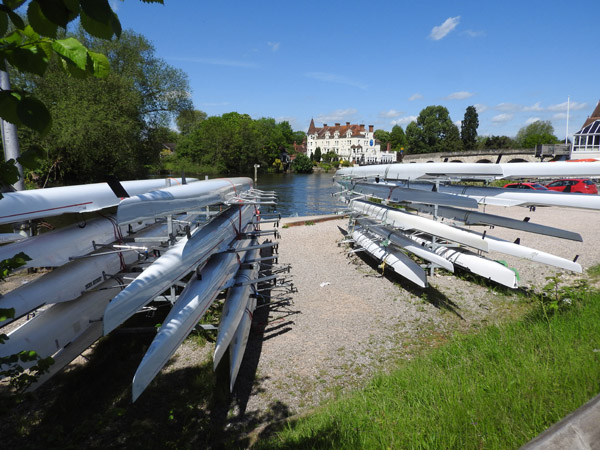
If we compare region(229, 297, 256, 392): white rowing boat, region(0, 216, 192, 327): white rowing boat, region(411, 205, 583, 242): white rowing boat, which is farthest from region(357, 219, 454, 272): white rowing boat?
region(0, 216, 192, 327): white rowing boat

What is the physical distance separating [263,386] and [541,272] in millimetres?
8477

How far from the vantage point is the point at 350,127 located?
370ft

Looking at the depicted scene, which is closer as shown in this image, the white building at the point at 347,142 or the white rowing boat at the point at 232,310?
the white rowing boat at the point at 232,310

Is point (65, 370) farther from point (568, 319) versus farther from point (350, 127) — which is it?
point (350, 127)

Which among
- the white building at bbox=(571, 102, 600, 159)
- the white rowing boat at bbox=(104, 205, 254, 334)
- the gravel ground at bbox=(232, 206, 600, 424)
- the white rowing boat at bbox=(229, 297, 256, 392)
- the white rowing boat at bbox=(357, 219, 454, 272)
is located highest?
the white building at bbox=(571, 102, 600, 159)

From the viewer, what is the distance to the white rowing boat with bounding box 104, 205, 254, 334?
379cm

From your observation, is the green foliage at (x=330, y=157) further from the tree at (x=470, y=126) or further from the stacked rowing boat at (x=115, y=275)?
the stacked rowing boat at (x=115, y=275)

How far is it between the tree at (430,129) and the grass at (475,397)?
9412 cm

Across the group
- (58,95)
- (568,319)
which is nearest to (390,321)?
(568,319)

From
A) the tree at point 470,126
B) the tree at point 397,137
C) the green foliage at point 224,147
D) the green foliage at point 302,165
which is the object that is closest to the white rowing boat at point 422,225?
the green foliage at point 224,147

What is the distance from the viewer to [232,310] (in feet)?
17.9

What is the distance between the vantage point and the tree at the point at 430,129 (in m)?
93.8

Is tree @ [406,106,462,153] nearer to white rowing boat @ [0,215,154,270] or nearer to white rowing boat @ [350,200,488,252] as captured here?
white rowing boat @ [350,200,488,252]


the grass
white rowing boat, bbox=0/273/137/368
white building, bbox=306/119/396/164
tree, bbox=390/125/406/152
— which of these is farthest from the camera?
tree, bbox=390/125/406/152
